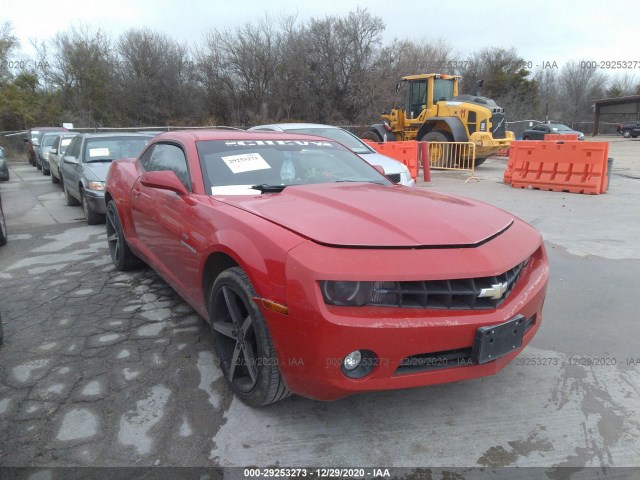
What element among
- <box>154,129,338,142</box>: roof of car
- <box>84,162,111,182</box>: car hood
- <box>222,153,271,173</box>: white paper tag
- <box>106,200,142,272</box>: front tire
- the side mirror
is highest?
<box>154,129,338,142</box>: roof of car

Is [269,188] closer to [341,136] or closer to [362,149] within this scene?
[362,149]

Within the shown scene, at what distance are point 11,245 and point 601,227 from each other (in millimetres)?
8610

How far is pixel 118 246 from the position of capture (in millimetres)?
4848

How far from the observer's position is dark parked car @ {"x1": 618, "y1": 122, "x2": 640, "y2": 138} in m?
37.2

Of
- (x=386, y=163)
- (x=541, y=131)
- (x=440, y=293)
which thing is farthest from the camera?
(x=541, y=131)

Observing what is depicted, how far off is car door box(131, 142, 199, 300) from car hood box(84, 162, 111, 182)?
339cm

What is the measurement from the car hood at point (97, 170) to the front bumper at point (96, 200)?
9.5 inches

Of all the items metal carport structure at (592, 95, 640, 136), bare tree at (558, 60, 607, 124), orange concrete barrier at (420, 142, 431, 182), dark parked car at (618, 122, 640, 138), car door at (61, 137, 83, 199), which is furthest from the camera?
bare tree at (558, 60, 607, 124)

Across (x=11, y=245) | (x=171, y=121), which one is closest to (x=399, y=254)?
(x=11, y=245)

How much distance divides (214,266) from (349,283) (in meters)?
1.07

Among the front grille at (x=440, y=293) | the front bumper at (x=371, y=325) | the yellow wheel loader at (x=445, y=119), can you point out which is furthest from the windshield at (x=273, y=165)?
the yellow wheel loader at (x=445, y=119)

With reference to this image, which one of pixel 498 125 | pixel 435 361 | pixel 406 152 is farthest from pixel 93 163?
pixel 498 125

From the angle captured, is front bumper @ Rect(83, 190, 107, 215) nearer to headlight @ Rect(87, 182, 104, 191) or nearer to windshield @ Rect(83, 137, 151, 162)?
headlight @ Rect(87, 182, 104, 191)

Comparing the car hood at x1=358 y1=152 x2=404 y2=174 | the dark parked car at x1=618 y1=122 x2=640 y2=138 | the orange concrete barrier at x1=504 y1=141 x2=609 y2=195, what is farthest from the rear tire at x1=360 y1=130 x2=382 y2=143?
the dark parked car at x1=618 y1=122 x2=640 y2=138
